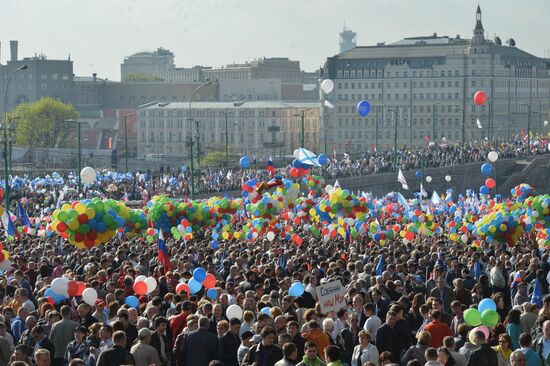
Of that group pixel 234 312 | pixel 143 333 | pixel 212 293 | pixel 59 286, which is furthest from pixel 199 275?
pixel 143 333

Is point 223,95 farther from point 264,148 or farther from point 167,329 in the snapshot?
point 167,329

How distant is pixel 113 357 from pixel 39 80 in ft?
565

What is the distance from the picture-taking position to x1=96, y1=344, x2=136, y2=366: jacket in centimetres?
1656

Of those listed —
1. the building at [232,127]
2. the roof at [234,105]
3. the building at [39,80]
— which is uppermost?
the building at [39,80]

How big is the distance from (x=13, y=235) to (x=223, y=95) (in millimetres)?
145201

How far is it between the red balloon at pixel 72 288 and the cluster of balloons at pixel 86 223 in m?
11.2

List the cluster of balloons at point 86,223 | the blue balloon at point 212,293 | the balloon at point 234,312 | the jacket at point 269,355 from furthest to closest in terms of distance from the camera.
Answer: the cluster of balloons at point 86,223, the blue balloon at point 212,293, the balloon at point 234,312, the jacket at point 269,355

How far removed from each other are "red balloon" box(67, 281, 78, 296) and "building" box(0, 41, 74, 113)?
16412cm

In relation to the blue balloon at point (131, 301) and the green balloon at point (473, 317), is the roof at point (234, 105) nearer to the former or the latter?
the blue balloon at point (131, 301)

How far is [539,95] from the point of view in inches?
6708

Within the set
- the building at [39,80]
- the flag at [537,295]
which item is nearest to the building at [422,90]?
the building at [39,80]

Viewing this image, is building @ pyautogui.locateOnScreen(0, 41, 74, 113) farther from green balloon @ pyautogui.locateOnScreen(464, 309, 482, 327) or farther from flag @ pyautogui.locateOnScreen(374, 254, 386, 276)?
green balloon @ pyautogui.locateOnScreen(464, 309, 482, 327)

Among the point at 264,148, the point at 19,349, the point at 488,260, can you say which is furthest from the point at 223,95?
the point at 19,349

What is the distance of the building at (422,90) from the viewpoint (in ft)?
503
